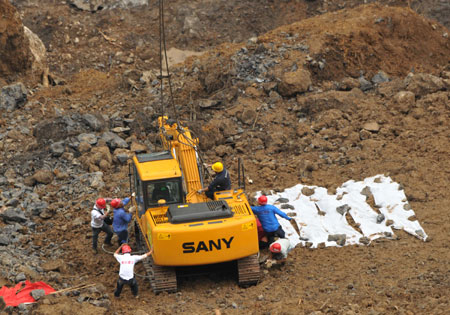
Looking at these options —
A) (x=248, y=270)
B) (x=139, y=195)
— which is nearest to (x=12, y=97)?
(x=139, y=195)

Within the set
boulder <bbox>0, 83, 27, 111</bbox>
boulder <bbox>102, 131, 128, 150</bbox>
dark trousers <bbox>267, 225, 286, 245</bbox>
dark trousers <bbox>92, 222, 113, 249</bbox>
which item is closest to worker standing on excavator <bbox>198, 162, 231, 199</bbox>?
dark trousers <bbox>267, 225, 286, 245</bbox>

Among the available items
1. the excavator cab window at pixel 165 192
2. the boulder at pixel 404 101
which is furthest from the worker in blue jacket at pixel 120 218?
the boulder at pixel 404 101

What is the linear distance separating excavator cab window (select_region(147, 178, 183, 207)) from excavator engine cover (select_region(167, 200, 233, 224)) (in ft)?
1.05

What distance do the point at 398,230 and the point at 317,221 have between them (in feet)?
4.96

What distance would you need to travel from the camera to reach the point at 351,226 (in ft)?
42.3

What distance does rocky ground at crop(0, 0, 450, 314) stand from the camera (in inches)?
420

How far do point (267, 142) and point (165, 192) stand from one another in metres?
5.73

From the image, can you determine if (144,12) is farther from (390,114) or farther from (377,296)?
(377,296)

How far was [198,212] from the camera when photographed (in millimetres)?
10648

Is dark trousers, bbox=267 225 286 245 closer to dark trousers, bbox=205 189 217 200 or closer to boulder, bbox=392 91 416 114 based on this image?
dark trousers, bbox=205 189 217 200

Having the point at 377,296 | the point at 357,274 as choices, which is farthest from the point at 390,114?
the point at 377,296

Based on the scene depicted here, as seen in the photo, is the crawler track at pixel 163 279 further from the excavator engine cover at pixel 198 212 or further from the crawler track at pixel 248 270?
the crawler track at pixel 248 270

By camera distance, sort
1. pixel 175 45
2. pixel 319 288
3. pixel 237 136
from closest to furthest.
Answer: pixel 319 288
pixel 237 136
pixel 175 45

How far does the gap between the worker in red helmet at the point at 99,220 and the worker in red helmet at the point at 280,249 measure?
3096mm
